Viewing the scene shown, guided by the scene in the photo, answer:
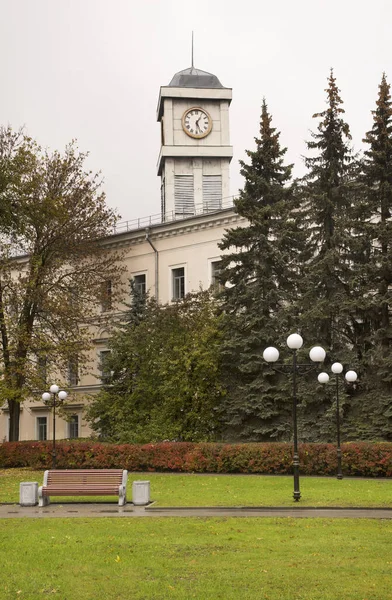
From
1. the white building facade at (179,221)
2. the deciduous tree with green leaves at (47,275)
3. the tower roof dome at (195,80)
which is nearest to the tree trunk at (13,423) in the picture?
the deciduous tree with green leaves at (47,275)

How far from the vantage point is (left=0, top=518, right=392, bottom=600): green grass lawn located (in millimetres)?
10219

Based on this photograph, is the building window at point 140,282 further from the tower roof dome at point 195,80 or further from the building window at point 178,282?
the tower roof dome at point 195,80

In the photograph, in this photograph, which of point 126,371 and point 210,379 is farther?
point 126,371

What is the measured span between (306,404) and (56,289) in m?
15.1

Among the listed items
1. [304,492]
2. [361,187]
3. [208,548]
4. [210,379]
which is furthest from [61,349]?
[208,548]

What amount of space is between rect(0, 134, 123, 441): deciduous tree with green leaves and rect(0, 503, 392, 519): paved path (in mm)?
16725

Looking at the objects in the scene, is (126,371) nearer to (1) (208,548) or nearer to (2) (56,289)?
(2) (56,289)

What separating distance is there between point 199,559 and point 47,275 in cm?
3093

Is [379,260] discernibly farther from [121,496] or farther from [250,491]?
[121,496]

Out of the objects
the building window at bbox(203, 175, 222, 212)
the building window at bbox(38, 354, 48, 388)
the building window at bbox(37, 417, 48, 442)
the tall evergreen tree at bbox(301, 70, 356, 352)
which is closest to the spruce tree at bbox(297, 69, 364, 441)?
the tall evergreen tree at bbox(301, 70, 356, 352)

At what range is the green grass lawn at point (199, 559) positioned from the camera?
33.5ft

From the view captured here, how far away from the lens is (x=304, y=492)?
2219cm

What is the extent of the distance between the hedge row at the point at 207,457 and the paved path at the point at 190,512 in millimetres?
9868

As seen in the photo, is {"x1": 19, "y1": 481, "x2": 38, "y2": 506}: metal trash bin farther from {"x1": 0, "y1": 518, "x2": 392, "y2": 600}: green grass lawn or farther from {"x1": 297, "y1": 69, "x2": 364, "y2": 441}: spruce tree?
{"x1": 297, "y1": 69, "x2": 364, "y2": 441}: spruce tree
